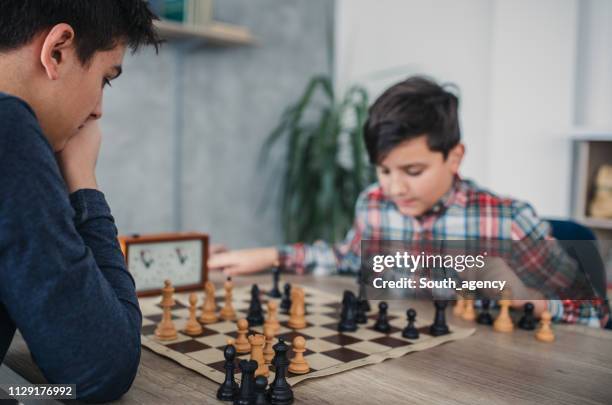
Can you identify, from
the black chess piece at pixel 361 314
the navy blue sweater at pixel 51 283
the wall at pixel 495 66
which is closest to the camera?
the navy blue sweater at pixel 51 283

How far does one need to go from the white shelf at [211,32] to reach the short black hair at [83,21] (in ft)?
5.82

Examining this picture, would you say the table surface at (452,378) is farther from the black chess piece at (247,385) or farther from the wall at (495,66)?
the wall at (495,66)

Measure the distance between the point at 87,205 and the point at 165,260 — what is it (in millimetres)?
588

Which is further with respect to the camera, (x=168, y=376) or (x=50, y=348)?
(x=168, y=376)

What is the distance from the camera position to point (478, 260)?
1.62 metres

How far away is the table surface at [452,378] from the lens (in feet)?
2.78

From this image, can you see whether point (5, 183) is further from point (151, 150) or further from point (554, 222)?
point (151, 150)

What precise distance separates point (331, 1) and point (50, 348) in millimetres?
3372

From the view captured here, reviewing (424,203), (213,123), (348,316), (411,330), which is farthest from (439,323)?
(213,123)

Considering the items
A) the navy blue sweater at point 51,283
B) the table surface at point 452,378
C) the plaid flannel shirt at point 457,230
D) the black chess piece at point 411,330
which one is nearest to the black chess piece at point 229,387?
the table surface at point 452,378

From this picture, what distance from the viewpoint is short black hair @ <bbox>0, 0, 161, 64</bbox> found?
0.80 meters

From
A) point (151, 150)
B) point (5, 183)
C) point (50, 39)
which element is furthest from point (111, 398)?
point (151, 150)

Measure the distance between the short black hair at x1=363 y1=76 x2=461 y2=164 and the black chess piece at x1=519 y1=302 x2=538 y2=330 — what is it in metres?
0.60

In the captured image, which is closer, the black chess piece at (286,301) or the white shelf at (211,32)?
the black chess piece at (286,301)
